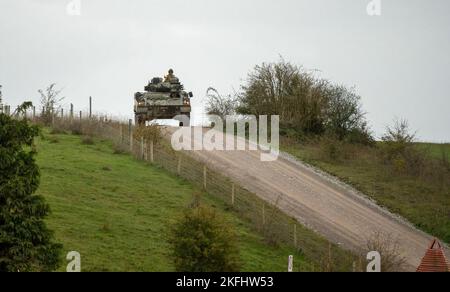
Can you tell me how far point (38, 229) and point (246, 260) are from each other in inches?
312

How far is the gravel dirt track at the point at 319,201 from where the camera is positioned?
35938 mm

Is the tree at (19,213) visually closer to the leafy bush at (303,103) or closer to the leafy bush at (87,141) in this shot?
the leafy bush at (87,141)

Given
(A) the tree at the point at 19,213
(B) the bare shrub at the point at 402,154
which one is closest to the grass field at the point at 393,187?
(B) the bare shrub at the point at 402,154

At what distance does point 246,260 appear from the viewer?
95.3 feet

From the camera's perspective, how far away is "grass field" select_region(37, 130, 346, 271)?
27.8 m

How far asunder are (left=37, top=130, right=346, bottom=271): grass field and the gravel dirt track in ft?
8.21

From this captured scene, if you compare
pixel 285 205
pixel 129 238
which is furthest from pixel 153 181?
pixel 129 238

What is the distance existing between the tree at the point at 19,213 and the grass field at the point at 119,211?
9.45 ft

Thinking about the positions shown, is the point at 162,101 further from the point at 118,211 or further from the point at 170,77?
the point at 118,211

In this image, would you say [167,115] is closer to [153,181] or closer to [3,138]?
[153,181]

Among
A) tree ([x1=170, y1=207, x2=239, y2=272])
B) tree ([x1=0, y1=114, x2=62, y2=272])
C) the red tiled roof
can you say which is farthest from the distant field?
tree ([x1=0, y1=114, x2=62, y2=272])

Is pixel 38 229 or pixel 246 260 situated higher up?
pixel 38 229

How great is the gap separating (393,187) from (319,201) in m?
6.03

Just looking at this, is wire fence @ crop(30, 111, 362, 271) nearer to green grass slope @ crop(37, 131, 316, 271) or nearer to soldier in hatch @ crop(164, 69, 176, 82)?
green grass slope @ crop(37, 131, 316, 271)
